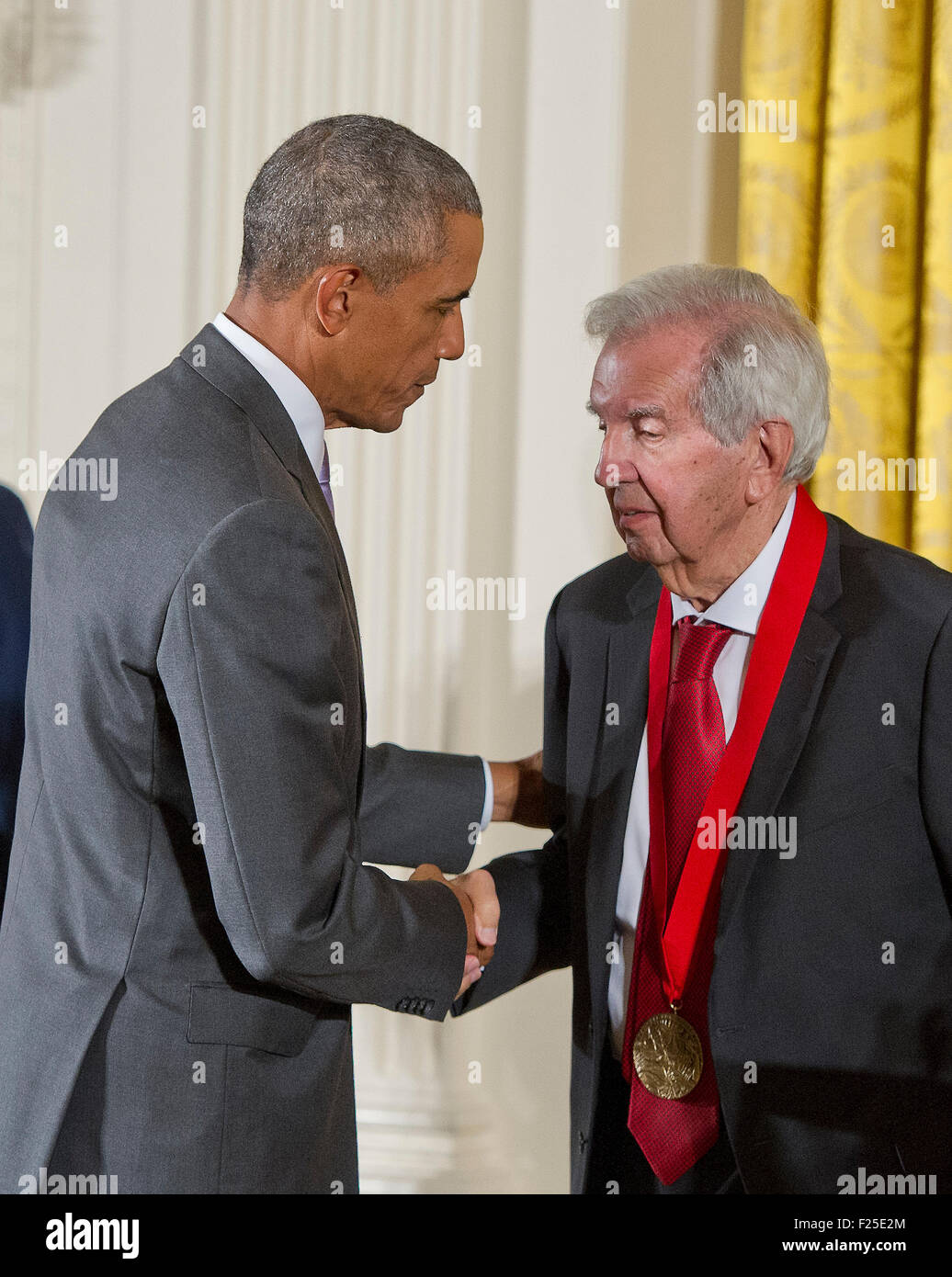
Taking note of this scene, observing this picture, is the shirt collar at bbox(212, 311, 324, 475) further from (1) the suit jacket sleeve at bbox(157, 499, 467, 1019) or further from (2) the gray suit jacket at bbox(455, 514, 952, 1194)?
(2) the gray suit jacket at bbox(455, 514, 952, 1194)

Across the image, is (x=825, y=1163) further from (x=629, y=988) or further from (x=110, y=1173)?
(x=110, y=1173)

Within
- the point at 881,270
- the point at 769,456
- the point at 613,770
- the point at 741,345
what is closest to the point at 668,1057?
the point at 613,770

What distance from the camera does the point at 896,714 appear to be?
178cm

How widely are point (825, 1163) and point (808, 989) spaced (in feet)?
0.81

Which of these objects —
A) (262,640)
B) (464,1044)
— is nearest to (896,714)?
(262,640)

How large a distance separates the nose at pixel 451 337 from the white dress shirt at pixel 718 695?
1.77 feet

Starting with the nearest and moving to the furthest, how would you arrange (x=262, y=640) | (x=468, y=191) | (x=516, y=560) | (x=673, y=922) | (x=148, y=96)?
(x=262, y=640)
(x=468, y=191)
(x=673, y=922)
(x=516, y=560)
(x=148, y=96)

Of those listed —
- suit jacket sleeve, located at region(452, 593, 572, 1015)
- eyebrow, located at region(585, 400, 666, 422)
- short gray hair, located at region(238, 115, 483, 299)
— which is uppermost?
short gray hair, located at region(238, 115, 483, 299)

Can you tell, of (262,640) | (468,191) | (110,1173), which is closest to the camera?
(262,640)

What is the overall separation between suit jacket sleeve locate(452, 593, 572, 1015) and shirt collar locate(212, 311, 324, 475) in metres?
0.66

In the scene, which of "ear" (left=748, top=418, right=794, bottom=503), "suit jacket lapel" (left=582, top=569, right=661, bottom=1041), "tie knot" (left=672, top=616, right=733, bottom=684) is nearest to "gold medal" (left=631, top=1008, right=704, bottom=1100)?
"suit jacket lapel" (left=582, top=569, right=661, bottom=1041)

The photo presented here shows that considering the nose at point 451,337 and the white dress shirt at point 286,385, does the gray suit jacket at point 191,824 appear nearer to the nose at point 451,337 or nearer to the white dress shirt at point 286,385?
the white dress shirt at point 286,385

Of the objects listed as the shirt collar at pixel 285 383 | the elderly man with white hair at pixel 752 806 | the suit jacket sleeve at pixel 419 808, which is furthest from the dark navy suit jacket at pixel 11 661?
the elderly man with white hair at pixel 752 806

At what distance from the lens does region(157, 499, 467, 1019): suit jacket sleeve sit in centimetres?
142
